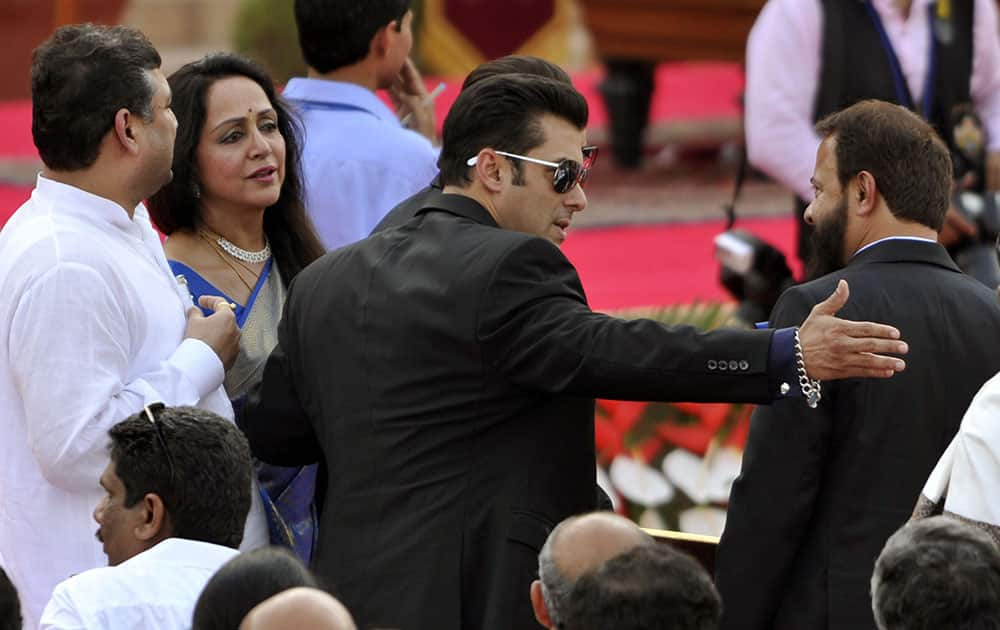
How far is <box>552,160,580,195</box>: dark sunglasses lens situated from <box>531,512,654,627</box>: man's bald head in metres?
0.83

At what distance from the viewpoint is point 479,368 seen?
3492 millimetres

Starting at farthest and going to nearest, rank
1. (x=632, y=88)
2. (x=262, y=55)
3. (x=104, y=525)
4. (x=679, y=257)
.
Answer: (x=262, y=55)
(x=632, y=88)
(x=679, y=257)
(x=104, y=525)

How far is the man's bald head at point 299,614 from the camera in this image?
2658 mm

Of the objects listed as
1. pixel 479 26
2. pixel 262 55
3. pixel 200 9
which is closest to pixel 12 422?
pixel 262 55

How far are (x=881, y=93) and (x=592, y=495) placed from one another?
3.00 meters

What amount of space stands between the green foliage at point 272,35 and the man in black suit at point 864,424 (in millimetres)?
10034

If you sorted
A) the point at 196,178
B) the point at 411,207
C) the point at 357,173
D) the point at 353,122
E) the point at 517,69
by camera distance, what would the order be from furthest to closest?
the point at 353,122
the point at 357,173
the point at 196,178
the point at 517,69
the point at 411,207

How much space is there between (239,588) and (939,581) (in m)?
0.98

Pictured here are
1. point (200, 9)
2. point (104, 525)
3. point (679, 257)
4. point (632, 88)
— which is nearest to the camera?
point (104, 525)

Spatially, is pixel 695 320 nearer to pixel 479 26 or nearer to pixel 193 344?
pixel 193 344

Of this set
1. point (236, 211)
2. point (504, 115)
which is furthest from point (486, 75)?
point (236, 211)

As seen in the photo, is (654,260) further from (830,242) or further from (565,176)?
(565,176)

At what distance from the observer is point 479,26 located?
14.6 meters

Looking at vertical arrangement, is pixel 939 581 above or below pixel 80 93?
below
